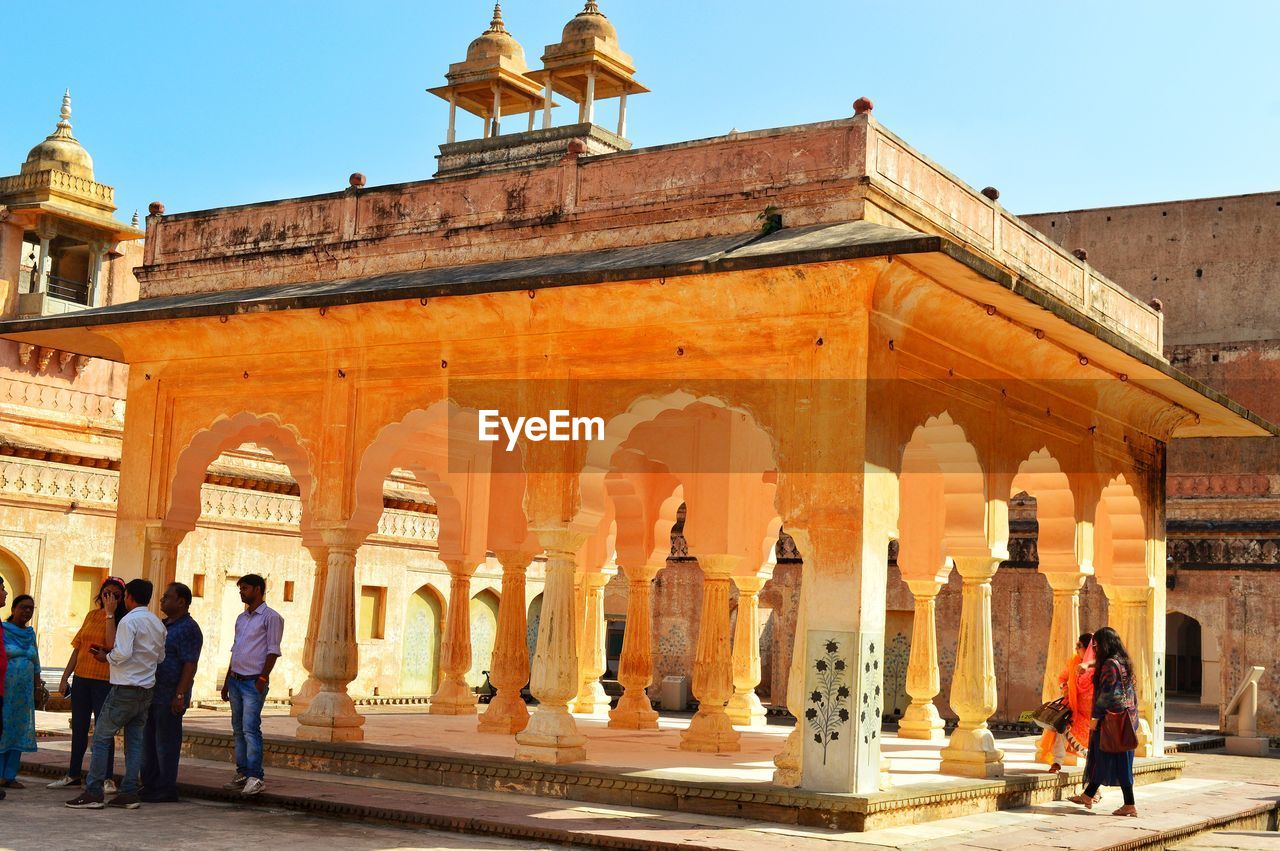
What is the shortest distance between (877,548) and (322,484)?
170 inches

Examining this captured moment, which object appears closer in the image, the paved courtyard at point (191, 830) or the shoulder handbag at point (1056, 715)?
the paved courtyard at point (191, 830)

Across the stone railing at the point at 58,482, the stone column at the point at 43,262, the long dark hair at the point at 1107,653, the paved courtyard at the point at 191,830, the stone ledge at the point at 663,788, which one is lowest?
the paved courtyard at the point at 191,830

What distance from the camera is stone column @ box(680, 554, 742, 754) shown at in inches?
452

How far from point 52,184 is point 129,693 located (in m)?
16.4

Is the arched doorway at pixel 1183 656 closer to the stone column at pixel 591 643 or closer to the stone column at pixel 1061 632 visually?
the stone column at pixel 1061 632

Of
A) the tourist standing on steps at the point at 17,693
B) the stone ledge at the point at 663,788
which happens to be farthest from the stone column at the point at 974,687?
the tourist standing on steps at the point at 17,693

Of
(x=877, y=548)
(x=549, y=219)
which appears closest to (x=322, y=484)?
(x=549, y=219)

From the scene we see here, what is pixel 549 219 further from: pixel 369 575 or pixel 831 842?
pixel 369 575

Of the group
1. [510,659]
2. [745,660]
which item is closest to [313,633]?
[510,659]

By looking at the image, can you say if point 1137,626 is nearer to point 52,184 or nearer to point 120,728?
point 120,728

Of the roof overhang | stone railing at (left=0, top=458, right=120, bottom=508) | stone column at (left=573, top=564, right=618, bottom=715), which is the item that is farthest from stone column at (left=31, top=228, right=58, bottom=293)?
stone column at (left=573, top=564, right=618, bottom=715)

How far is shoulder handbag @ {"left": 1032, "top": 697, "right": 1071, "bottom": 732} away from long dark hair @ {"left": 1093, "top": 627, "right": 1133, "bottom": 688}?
1.11 metres

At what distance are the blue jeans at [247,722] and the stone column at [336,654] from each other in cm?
160

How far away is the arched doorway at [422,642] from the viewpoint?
780 inches
